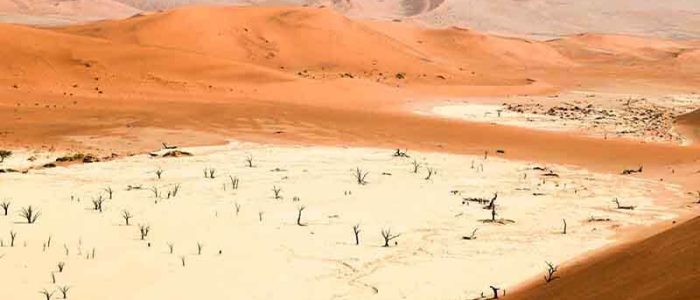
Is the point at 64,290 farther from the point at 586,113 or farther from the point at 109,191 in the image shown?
the point at 586,113

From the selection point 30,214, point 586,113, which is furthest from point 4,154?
point 586,113

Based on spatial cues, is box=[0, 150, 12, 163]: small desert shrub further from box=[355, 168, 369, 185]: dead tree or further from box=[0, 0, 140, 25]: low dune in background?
box=[0, 0, 140, 25]: low dune in background

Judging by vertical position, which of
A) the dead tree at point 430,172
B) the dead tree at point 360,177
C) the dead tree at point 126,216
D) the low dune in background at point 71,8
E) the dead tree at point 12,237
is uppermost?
the low dune in background at point 71,8

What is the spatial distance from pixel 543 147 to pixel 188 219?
10028 mm

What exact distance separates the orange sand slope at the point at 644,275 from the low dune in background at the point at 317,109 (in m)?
0.03

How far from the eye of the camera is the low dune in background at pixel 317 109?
816cm

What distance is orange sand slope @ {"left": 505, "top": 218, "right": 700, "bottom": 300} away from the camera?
366cm

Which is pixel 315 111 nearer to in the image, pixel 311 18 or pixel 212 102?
pixel 212 102

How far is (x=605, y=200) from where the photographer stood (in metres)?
10.4

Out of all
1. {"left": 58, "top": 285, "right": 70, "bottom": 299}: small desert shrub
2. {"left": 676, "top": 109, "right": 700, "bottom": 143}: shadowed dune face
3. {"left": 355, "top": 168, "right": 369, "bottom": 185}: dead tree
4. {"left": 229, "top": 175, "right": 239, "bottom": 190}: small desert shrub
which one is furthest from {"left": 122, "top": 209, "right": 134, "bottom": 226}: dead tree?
{"left": 676, "top": 109, "right": 700, "bottom": 143}: shadowed dune face

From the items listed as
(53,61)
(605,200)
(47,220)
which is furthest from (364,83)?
(47,220)

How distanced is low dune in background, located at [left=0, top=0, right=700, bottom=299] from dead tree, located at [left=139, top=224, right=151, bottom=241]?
0.19 meters

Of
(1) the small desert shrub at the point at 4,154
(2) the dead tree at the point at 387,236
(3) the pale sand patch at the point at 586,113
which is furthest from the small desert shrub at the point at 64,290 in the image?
(3) the pale sand patch at the point at 586,113

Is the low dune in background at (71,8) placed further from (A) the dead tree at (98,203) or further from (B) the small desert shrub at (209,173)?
(A) the dead tree at (98,203)
